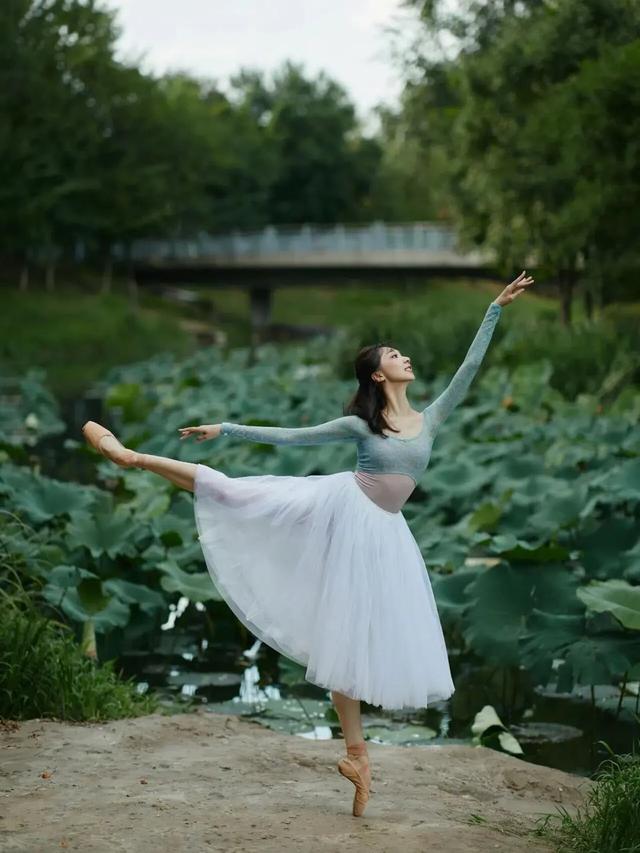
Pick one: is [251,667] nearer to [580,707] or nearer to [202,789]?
[580,707]

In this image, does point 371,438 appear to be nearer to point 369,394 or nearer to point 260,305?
point 369,394

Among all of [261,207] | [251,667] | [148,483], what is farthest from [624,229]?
[261,207]

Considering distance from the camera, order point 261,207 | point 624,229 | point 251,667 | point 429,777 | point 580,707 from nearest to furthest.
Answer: point 429,777
point 580,707
point 251,667
point 624,229
point 261,207

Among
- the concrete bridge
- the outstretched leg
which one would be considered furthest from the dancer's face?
the concrete bridge

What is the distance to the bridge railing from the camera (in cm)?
4634

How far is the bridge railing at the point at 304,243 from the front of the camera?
46.3m

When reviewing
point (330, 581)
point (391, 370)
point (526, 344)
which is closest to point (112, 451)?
point (330, 581)

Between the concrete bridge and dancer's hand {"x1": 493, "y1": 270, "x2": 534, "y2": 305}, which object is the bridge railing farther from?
dancer's hand {"x1": 493, "y1": 270, "x2": 534, "y2": 305}

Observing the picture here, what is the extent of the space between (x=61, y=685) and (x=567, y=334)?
14610 millimetres

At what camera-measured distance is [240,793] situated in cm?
494

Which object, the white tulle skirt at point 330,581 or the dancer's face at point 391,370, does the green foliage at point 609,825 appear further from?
the dancer's face at point 391,370

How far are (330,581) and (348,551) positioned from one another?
120 mm

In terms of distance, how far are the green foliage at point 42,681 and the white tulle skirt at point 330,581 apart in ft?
4.88

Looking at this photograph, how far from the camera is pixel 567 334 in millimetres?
19875
